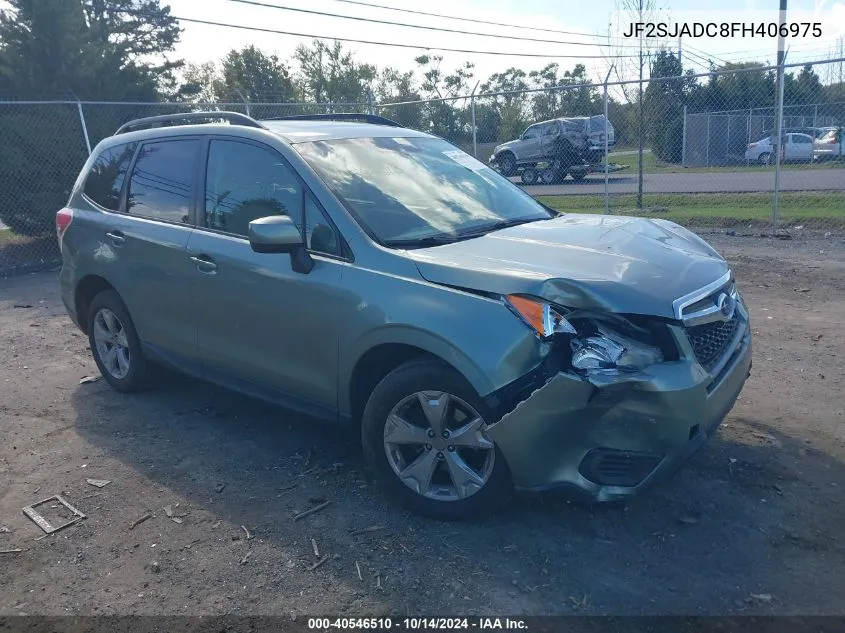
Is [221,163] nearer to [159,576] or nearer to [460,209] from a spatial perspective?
[460,209]

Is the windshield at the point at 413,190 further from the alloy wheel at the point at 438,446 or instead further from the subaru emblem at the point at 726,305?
the subaru emblem at the point at 726,305

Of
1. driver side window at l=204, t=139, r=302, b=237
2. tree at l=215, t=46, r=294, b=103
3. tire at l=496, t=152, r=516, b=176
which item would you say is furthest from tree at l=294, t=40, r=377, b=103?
driver side window at l=204, t=139, r=302, b=237

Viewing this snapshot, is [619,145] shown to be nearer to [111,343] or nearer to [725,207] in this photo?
[725,207]

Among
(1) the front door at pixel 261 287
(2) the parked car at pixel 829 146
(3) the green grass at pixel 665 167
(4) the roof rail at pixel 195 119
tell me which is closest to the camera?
(1) the front door at pixel 261 287

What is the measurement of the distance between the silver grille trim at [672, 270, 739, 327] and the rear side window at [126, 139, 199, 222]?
10.0 feet

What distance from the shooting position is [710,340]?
342 centimetres

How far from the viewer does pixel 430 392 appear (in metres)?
3.37

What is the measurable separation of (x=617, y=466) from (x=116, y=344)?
12.9 feet

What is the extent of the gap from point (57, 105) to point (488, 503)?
1139cm

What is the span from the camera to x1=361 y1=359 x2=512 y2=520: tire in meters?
3.31

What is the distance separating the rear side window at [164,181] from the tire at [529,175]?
52.5 feet

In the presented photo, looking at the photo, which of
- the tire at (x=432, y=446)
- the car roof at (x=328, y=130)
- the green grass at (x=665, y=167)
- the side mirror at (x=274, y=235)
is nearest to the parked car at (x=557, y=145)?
the green grass at (x=665, y=167)

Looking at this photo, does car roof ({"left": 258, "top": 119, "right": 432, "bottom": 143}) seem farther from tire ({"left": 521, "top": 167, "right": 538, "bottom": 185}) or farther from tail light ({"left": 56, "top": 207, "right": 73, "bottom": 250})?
tire ({"left": 521, "top": 167, "right": 538, "bottom": 185})

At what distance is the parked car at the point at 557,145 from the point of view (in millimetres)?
17359
